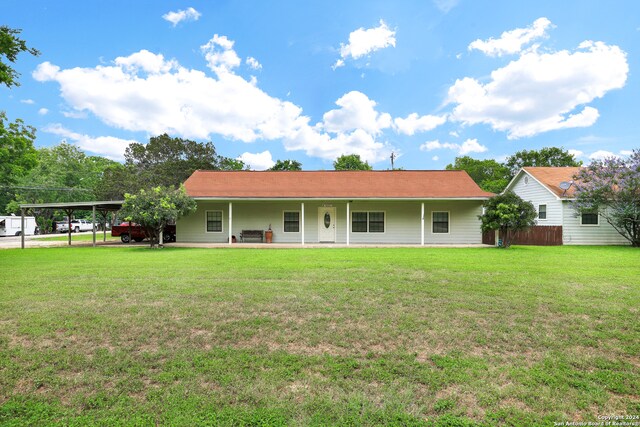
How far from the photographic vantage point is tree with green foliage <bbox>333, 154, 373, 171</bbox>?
156ft

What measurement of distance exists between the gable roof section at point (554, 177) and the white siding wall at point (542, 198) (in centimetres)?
28

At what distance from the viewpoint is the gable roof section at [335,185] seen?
17520 mm

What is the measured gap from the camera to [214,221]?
→ 18906mm

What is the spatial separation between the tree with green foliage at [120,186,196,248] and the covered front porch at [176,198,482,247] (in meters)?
2.71

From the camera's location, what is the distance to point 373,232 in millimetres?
18656

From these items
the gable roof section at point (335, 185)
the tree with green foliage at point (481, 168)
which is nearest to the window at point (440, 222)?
the gable roof section at point (335, 185)

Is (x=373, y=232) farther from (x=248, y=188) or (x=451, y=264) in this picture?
(x=451, y=264)

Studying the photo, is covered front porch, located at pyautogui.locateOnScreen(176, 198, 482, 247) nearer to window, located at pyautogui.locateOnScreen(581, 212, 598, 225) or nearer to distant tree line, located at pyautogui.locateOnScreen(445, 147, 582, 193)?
window, located at pyautogui.locateOnScreen(581, 212, 598, 225)

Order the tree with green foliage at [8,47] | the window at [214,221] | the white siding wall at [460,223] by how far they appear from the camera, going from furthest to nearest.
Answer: the window at [214,221]
the white siding wall at [460,223]
the tree with green foliage at [8,47]

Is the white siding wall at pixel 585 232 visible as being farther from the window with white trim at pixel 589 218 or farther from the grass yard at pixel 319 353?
the grass yard at pixel 319 353

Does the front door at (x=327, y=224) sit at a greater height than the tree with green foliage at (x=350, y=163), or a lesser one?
lesser

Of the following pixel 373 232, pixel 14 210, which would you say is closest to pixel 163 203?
pixel 373 232

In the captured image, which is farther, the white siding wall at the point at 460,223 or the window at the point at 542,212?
the window at the point at 542,212

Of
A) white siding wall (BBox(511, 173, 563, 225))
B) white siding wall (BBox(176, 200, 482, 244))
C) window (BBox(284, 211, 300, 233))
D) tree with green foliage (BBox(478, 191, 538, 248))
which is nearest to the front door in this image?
white siding wall (BBox(176, 200, 482, 244))
